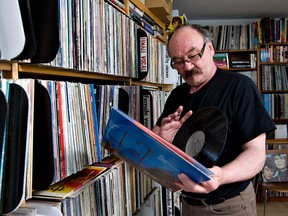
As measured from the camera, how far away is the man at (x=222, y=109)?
1093 millimetres

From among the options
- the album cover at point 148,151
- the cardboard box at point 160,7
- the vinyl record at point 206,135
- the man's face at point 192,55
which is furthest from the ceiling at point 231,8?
the album cover at point 148,151

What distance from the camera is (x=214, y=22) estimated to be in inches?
170

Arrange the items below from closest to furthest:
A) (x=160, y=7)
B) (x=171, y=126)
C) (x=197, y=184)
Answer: (x=197, y=184)
(x=171, y=126)
(x=160, y=7)

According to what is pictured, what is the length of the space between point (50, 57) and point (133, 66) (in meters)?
0.89

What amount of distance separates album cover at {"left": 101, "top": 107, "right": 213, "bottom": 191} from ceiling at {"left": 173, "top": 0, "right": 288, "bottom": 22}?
8.86 ft

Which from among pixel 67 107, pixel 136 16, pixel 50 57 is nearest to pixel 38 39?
pixel 50 57

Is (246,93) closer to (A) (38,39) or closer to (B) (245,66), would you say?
(A) (38,39)

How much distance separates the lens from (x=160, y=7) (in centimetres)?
219

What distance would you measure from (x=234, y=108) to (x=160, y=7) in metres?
1.28

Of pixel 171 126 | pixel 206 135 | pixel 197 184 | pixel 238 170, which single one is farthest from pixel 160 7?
pixel 197 184

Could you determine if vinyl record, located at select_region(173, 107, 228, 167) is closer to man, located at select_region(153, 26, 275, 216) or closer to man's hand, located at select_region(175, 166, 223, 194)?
man, located at select_region(153, 26, 275, 216)

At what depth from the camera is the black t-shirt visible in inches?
42.9

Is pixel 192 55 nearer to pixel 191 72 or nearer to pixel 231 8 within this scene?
pixel 191 72

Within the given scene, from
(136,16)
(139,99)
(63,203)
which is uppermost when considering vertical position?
(136,16)
